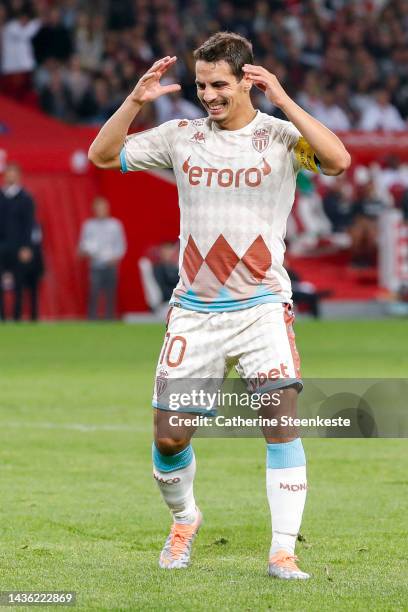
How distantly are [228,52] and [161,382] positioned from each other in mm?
1448

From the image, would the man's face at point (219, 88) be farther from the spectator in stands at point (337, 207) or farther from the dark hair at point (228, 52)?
the spectator in stands at point (337, 207)

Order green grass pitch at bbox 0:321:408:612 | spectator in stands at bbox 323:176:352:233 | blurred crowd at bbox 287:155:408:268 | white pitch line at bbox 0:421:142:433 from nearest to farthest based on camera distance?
green grass pitch at bbox 0:321:408:612, white pitch line at bbox 0:421:142:433, blurred crowd at bbox 287:155:408:268, spectator in stands at bbox 323:176:352:233

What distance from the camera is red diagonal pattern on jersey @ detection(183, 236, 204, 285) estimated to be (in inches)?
259

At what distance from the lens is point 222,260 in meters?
6.54

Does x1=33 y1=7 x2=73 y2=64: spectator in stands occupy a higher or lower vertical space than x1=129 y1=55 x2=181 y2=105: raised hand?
lower

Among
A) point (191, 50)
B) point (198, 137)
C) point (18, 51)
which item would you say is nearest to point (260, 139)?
point (198, 137)

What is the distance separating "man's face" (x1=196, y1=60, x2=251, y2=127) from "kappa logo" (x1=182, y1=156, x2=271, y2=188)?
9.0 inches

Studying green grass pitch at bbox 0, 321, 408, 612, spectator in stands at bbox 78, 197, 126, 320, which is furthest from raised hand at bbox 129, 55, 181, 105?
spectator in stands at bbox 78, 197, 126, 320

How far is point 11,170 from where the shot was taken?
23031mm

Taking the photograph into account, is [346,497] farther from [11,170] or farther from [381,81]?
[381,81]

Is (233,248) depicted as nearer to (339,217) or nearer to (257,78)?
(257,78)

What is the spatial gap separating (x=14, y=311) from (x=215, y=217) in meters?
18.1

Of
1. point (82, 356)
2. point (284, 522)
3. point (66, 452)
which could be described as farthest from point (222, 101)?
point (82, 356)

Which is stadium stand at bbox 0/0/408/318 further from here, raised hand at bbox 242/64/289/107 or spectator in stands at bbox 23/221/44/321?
raised hand at bbox 242/64/289/107
